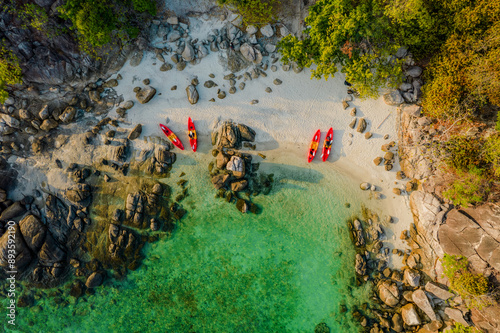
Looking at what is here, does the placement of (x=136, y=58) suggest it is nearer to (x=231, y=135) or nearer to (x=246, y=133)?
(x=231, y=135)

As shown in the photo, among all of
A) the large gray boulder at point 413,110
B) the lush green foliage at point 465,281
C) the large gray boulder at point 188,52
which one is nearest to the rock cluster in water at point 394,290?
the lush green foliage at point 465,281

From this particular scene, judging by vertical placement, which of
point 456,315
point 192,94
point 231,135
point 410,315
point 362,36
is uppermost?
point 362,36

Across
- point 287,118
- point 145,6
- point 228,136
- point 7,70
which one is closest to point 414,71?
point 287,118

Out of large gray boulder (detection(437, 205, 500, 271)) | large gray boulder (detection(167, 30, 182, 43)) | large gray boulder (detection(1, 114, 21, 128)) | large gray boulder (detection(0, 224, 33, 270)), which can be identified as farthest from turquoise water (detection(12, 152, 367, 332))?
large gray boulder (detection(1, 114, 21, 128))

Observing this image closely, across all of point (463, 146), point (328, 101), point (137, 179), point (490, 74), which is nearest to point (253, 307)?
point (137, 179)

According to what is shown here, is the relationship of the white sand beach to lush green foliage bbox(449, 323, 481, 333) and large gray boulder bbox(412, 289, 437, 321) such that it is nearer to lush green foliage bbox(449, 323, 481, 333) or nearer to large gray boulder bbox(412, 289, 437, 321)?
large gray boulder bbox(412, 289, 437, 321)

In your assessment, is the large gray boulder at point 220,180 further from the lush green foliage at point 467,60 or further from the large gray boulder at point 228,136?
the lush green foliage at point 467,60
